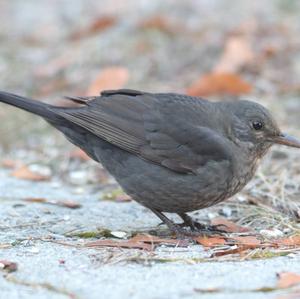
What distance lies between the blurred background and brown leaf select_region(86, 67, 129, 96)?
0.04ft

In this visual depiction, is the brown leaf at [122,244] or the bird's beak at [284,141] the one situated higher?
the bird's beak at [284,141]

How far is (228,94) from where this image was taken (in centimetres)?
825

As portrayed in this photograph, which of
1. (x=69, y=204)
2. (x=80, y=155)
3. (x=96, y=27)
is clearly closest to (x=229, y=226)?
(x=69, y=204)

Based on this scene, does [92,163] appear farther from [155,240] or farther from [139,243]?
[139,243]

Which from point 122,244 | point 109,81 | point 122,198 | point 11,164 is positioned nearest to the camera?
point 122,244

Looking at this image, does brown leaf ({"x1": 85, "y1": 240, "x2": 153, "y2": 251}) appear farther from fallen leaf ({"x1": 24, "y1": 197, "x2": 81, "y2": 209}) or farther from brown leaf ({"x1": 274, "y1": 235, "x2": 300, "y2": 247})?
fallen leaf ({"x1": 24, "y1": 197, "x2": 81, "y2": 209})

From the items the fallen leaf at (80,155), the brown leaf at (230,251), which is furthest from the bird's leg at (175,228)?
the fallen leaf at (80,155)

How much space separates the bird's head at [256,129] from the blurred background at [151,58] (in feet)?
2.69

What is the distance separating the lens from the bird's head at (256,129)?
5.36 metres

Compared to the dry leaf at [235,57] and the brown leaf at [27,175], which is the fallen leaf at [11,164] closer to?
the brown leaf at [27,175]

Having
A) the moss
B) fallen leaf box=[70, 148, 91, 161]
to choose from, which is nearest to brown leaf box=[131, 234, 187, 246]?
the moss

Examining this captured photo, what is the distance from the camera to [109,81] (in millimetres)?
8406

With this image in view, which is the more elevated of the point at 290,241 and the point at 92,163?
the point at 92,163

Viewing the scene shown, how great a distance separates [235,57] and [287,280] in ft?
18.2
